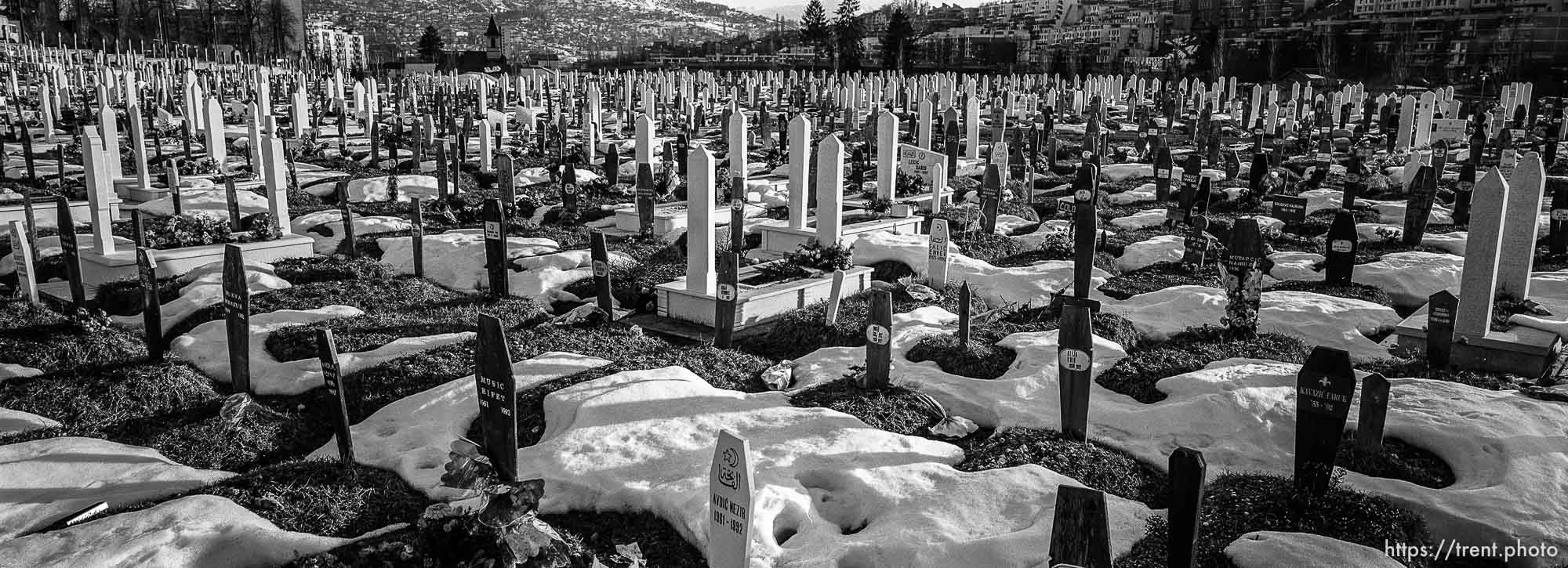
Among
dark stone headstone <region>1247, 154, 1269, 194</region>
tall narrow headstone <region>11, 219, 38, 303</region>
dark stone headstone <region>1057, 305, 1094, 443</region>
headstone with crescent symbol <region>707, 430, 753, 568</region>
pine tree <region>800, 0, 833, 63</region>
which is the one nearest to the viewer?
headstone with crescent symbol <region>707, 430, 753, 568</region>

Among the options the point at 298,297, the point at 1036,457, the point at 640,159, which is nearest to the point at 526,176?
the point at 640,159

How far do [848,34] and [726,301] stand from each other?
245ft

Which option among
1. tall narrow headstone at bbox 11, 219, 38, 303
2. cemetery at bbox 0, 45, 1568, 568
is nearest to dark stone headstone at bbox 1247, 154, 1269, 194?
cemetery at bbox 0, 45, 1568, 568

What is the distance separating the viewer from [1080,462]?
6043 mm

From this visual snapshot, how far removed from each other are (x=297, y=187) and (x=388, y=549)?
15.5 metres

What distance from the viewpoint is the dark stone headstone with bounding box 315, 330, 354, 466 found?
573 cm

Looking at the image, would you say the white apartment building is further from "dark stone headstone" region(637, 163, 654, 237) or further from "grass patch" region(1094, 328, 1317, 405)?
"grass patch" region(1094, 328, 1317, 405)

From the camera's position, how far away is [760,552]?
16.0ft

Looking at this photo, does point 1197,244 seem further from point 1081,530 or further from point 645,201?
point 1081,530

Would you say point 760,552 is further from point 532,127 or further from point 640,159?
point 532,127

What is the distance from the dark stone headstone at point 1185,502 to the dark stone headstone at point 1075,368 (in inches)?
77.1

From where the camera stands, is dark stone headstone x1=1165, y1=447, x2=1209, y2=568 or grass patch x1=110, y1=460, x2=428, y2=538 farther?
grass patch x1=110, y1=460, x2=428, y2=538

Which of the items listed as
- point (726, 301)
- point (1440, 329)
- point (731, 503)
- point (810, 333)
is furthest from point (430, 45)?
point (731, 503)

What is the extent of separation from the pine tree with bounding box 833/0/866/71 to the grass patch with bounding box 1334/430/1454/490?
74043 millimetres
